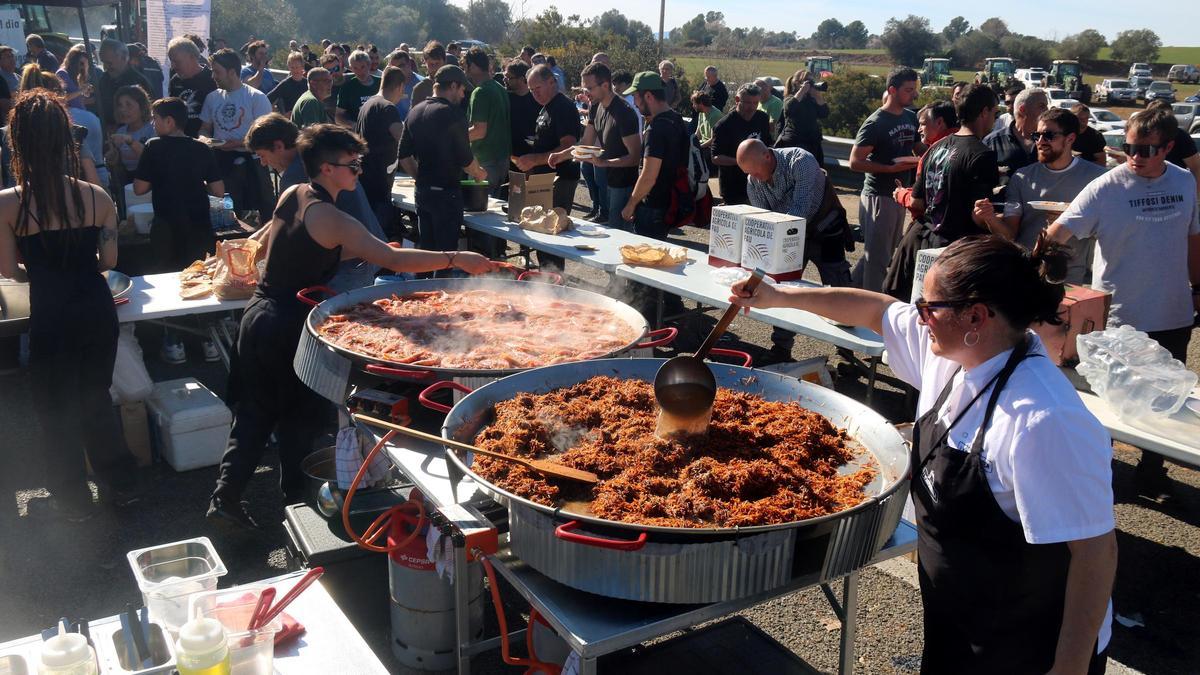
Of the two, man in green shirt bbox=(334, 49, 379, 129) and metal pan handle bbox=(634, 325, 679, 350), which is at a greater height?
man in green shirt bbox=(334, 49, 379, 129)

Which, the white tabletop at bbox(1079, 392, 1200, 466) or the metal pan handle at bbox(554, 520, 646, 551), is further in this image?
the white tabletop at bbox(1079, 392, 1200, 466)

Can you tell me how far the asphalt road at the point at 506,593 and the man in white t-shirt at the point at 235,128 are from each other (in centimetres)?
469

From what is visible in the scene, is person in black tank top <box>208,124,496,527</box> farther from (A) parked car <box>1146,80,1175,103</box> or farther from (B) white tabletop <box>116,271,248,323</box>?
(A) parked car <box>1146,80,1175,103</box>

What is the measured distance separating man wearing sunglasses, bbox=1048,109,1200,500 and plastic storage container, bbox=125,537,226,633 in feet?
14.5

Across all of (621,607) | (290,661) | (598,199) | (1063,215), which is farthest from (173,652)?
(598,199)

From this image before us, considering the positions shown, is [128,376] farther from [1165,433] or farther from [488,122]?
[1165,433]

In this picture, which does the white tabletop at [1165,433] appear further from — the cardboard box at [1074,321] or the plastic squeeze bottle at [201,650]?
the plastic squeeze bottle at [201,650]

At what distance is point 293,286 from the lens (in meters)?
4.29

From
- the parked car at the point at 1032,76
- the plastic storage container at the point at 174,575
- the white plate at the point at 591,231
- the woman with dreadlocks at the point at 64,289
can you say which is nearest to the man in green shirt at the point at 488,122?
the white plate at the point at 591,231

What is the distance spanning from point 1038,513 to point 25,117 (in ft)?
14.4

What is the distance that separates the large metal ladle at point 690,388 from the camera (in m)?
2.66

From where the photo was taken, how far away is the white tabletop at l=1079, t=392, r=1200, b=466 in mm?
3598

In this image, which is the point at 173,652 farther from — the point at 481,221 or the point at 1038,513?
the point at 481,221

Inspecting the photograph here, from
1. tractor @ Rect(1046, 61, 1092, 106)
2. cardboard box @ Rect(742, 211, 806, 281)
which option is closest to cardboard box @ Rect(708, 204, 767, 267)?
cardboard box @ Rect(742, 211, 806, 281)
